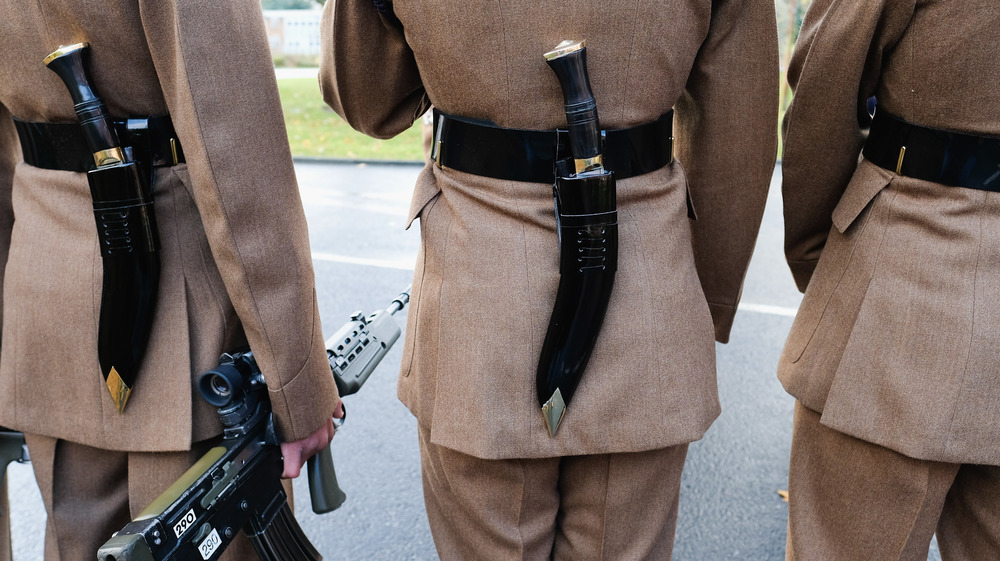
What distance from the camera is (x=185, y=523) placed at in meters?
1.42

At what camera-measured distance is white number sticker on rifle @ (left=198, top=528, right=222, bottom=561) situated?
1466 millimetres

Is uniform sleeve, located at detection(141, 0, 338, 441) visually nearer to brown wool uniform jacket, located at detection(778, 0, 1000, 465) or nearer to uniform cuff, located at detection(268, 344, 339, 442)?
uniform cuff, located at detection(268, 344, 339, 442)

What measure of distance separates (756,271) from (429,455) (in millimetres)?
4130

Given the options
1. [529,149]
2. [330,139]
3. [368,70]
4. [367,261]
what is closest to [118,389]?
[368,70]

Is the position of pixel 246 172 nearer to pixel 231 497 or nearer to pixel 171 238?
pixel 171 238

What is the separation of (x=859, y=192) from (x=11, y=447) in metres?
1.90

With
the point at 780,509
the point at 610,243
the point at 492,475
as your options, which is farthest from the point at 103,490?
the point at 780,509

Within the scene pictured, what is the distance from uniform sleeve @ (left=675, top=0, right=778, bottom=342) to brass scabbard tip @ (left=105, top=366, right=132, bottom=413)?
116 centimetres

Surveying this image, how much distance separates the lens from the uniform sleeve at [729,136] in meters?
1.62

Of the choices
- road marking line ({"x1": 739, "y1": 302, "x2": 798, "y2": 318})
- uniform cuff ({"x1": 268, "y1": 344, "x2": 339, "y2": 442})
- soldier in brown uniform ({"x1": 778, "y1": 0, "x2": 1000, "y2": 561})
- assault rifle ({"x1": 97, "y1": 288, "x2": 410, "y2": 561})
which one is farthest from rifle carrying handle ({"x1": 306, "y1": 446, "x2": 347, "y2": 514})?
road marking line ({"x1": 739, "y1": 302, "x2": 798, "y2": 318})

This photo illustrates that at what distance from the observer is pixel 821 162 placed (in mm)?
1859

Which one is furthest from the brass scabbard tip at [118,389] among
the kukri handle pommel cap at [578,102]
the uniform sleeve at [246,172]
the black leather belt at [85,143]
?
the kukri handle pommel cap at [578,102]

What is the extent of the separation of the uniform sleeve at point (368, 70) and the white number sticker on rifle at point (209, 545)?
84cm

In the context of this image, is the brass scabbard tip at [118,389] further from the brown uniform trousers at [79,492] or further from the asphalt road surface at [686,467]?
the asphalt road surface at [686,467]
